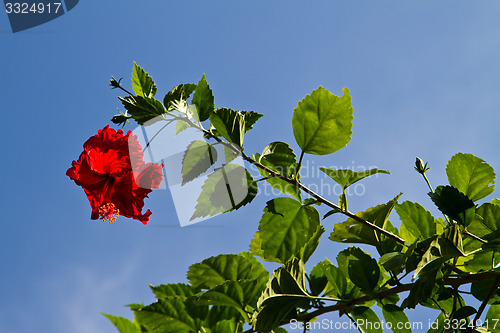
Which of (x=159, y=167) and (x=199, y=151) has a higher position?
(x=159, y=167)

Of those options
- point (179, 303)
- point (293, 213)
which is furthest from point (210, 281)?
point (293, 213)

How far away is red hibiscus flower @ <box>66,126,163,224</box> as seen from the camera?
160 centimetres

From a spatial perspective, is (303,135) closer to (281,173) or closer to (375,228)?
(281,173)

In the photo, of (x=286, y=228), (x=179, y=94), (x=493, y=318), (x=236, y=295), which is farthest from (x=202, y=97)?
(x=493, y=318)

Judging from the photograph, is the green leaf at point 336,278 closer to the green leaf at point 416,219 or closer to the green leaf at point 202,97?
the green leaf at point 416,219

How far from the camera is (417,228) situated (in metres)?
1.31

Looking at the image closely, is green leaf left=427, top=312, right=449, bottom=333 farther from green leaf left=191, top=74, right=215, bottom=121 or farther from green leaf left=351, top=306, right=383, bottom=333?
green leaf left=191, top=74, right=215, bottom=121

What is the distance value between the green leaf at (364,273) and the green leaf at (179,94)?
2.29 ft

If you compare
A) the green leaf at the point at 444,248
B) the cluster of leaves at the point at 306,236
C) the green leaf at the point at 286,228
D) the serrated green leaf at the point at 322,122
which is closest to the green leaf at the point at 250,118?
the cluster of leaves at the point at 306,236

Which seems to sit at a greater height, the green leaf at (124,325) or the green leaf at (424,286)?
the green leaf at (124,325)

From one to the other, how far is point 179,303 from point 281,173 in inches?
18.3

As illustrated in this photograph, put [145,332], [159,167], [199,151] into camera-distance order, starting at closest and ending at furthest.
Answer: [145,332]
[199,151]
[159,167]

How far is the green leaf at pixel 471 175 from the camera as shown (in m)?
1.24

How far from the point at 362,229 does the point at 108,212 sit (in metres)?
1.02
